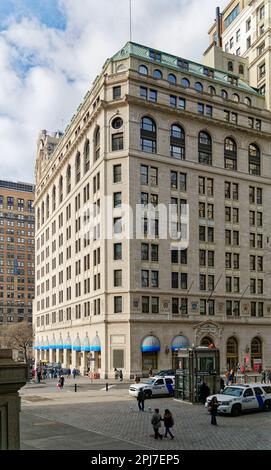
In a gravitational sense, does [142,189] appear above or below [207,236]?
above

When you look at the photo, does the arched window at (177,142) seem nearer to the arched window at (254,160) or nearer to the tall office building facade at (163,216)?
the tall office building facade at (163,216)

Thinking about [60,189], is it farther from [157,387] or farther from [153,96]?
[157,387]

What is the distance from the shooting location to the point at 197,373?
37.3 metres

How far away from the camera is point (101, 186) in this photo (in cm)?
6844

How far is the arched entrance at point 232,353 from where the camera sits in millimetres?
69756

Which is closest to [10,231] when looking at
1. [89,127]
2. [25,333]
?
[25,333]

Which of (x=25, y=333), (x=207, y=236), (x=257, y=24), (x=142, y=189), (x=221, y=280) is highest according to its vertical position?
(x=257, y=24)

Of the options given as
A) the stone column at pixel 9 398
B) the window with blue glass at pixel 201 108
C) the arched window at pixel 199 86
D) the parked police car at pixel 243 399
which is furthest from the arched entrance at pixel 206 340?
the stone column at pixel 9 398

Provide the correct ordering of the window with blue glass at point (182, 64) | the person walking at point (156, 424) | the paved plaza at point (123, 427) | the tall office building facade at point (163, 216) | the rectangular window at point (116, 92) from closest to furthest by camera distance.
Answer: the paved plaza at point (123, 427)
the person walking at point (156, 424)
the tall office building facade at point (163, 216)
the rectangular window at point (116, 92)
the window with blue glass at point (182, 64)

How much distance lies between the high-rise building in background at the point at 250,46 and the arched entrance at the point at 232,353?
35210 millimetres

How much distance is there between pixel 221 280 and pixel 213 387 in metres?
33.4

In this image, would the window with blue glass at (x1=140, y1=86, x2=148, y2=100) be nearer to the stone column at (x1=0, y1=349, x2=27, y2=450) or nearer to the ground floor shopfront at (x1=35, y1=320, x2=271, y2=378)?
the ground floor shopfront at (x1=35, y1=320, x2=271, y2=378)
